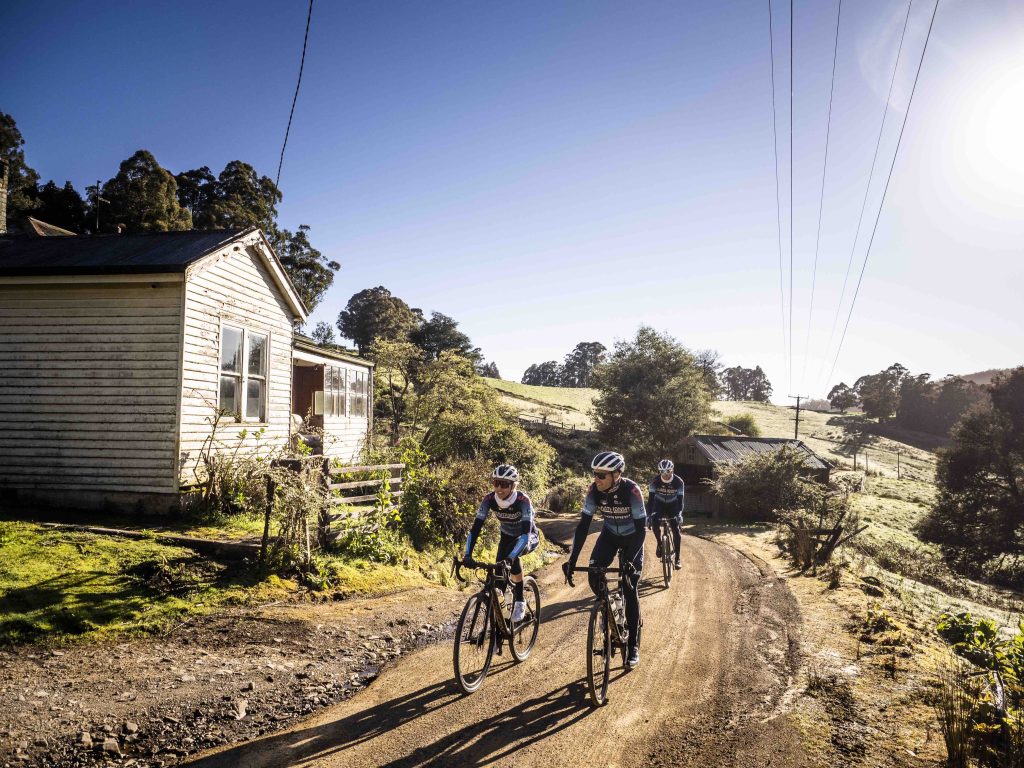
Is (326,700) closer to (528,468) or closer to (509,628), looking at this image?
(509,628)

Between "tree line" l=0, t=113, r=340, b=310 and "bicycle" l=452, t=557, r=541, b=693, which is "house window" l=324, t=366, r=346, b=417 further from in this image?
"tree line" l=0, t=113, r=340, b=310

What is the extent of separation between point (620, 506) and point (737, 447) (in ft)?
105

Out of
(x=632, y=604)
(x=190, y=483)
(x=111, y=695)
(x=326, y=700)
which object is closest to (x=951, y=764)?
(x=632, y=604)

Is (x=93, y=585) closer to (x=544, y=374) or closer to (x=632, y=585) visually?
(x=632, y=585)

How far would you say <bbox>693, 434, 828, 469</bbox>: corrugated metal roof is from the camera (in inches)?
1324

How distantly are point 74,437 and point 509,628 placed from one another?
10090 mm

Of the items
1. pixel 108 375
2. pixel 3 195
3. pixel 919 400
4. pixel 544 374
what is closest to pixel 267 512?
pixel 108 375

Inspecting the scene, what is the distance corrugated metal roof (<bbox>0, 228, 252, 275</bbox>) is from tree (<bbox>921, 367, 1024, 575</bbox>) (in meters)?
39.5

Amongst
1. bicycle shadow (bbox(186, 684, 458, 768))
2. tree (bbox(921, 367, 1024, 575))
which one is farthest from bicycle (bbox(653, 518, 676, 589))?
tree (bbox(921, 367, 1024, 575))

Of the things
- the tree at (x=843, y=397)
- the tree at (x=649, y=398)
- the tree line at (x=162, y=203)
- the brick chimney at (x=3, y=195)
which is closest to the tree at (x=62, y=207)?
the tree line at (x=162, y=203)

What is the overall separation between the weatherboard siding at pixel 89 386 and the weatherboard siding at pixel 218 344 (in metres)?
0.25

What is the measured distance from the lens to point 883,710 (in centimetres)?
532

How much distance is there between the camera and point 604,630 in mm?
5883

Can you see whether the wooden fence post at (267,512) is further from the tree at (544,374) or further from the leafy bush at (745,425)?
the tree at (544,374)
